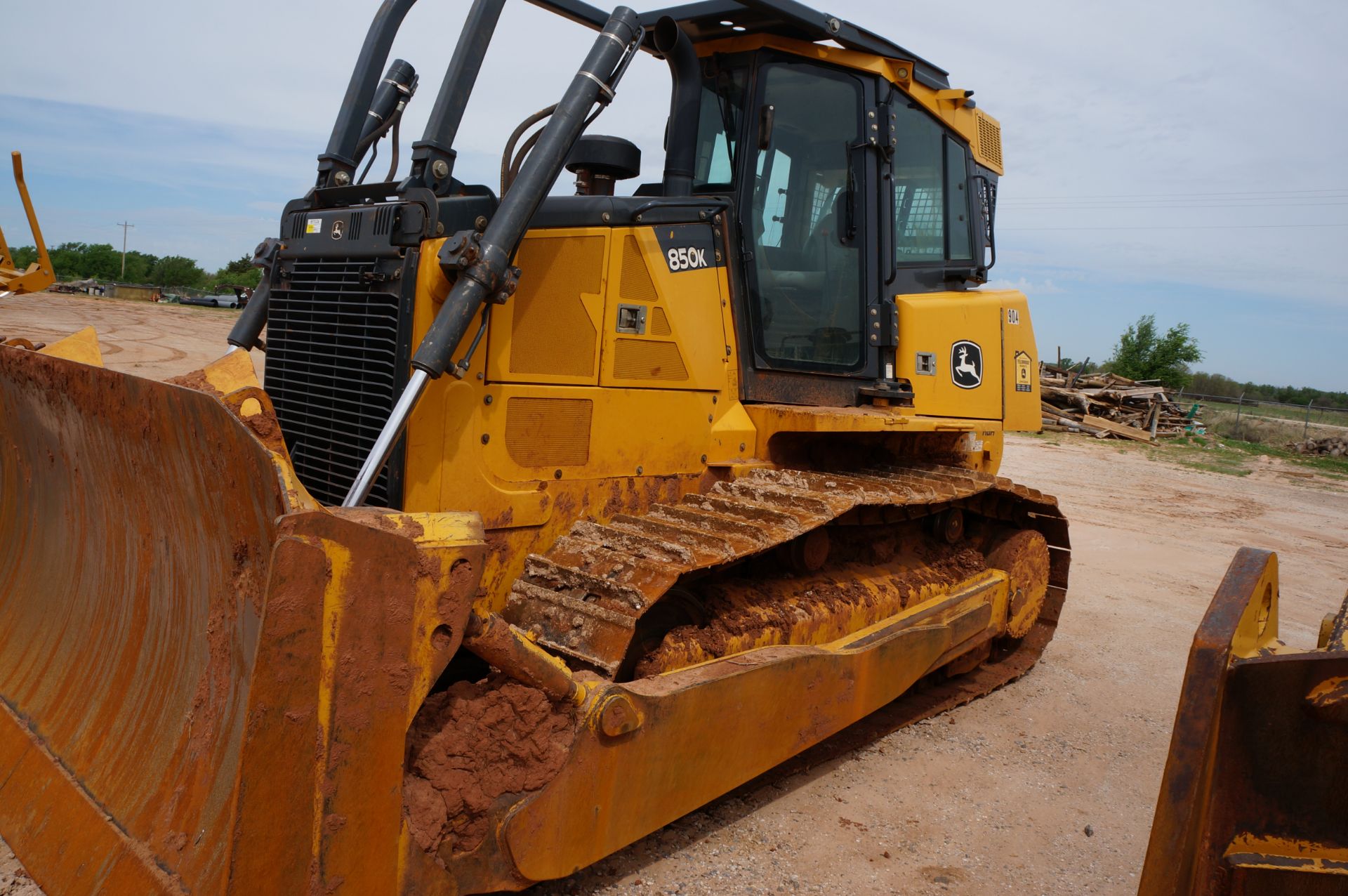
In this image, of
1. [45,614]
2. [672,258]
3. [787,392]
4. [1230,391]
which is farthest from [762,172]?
[1230,391]

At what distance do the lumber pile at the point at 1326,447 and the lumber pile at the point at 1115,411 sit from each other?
227cm

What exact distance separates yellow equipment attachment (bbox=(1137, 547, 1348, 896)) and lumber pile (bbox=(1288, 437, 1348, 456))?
23027mm

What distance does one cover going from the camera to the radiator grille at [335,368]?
10.2ft

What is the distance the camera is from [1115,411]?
2278cm

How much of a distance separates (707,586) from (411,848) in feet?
5.36

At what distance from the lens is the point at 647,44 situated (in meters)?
4.16

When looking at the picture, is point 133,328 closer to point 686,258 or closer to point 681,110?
point 681,110

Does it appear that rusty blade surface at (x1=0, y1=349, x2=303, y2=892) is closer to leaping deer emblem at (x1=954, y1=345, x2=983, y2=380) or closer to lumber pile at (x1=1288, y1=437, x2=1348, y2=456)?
leaping deer emblem at (x1=954, y1=345, x2=983, y2=380)

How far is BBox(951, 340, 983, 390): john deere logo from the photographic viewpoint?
4.91 metres

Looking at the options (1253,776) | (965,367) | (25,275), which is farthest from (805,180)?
(25,275)

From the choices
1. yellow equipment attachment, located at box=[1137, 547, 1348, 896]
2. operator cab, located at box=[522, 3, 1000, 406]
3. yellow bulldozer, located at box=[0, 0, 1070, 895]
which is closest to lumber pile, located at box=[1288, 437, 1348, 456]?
yellow bulldozer, located at box=[0, 0, 1070, 895]

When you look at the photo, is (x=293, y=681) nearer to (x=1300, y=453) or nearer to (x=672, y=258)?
(x=672, y=258)

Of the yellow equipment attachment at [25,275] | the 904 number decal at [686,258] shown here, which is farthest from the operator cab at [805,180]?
the yellow equipment attachment at [25,275]

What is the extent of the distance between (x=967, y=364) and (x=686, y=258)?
1924mm
